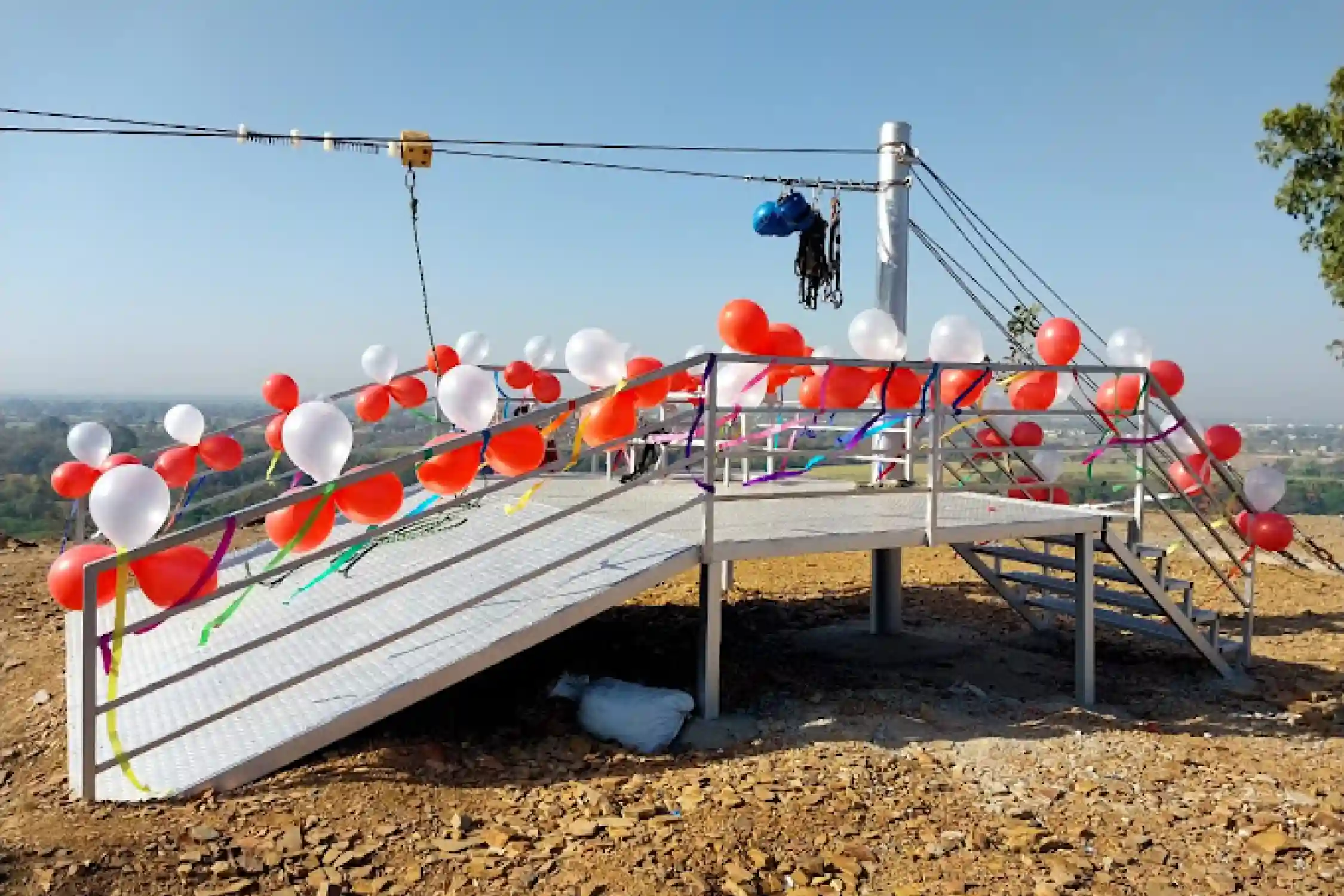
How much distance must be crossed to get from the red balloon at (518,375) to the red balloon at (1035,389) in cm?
492

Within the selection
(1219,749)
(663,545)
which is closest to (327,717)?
(663,545)

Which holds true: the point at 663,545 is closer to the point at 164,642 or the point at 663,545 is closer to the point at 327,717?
the point at 327,717

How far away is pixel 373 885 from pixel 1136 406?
20.1 feet

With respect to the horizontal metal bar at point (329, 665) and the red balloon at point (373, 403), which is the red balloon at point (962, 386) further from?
the red balloon at point (373, 403)

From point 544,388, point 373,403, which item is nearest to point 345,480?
point 373,403

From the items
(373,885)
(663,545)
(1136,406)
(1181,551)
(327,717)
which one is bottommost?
(1181,551)

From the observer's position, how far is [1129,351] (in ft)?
23.5

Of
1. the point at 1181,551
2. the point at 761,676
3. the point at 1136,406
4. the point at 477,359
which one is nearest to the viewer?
the point at 761,676

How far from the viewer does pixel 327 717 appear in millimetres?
4438

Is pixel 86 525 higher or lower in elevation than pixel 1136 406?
lower

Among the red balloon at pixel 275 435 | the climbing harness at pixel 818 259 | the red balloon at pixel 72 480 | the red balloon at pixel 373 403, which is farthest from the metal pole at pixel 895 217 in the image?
the red balloon at pixel 72 480

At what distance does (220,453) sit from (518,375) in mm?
3101

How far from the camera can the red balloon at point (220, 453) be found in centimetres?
782

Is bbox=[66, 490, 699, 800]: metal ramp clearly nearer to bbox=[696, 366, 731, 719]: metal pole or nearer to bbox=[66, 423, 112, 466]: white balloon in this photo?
bbox=[696, 366, 731, 719]: metal pole
